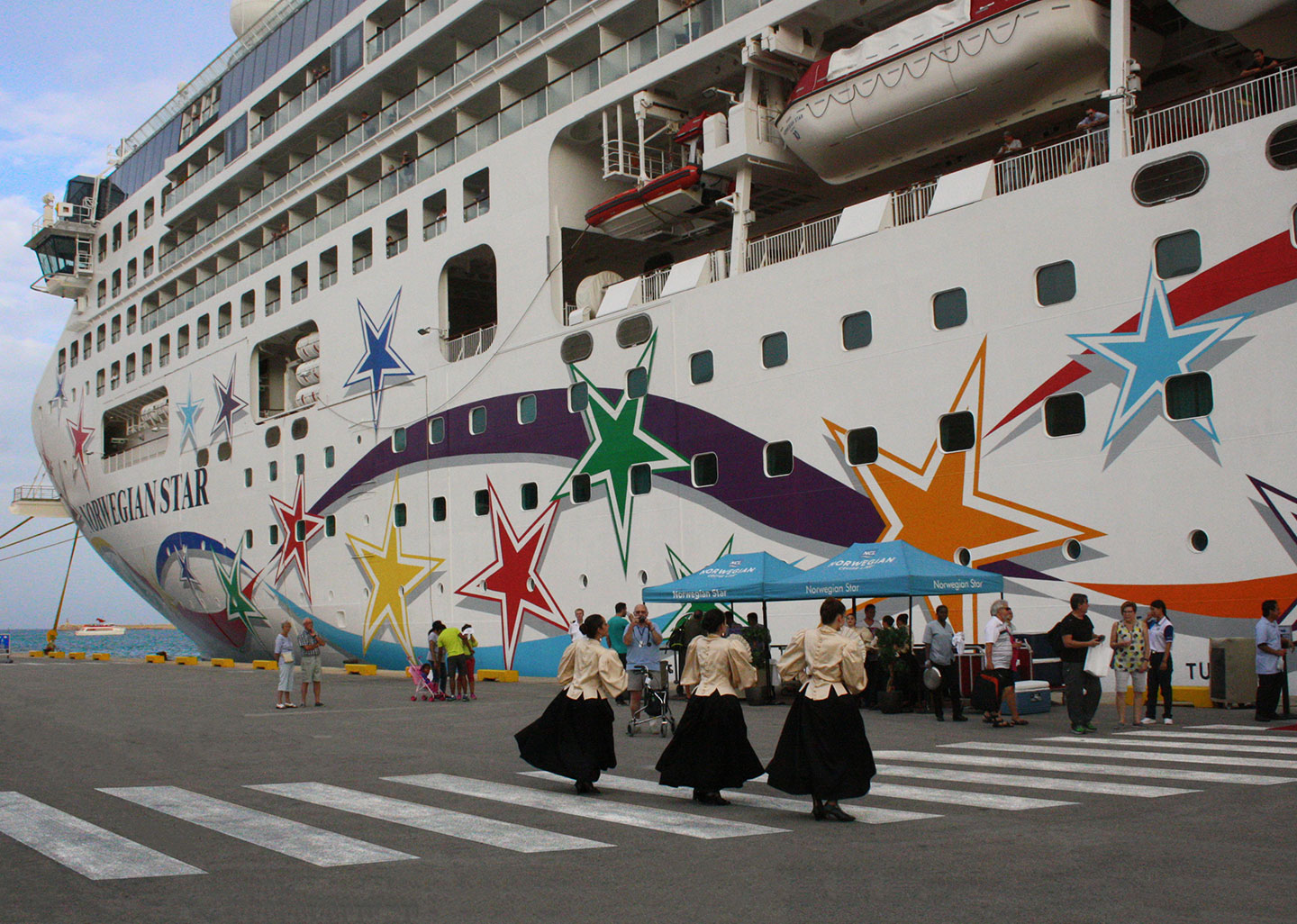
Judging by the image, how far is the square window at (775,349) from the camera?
17344 millimetres

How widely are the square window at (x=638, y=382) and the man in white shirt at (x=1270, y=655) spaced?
10134mm

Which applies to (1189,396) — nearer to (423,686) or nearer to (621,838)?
(621,838)

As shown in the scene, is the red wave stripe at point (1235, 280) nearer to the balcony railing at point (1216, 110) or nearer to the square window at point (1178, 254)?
the square window at point (1178, 254)

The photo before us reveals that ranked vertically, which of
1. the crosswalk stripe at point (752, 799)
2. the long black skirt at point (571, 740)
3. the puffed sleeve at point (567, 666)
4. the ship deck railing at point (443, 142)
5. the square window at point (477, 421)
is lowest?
the crosswalk stripe at point (752, 799)

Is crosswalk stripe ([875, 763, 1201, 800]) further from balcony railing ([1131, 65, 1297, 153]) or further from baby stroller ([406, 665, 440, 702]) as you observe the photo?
baby stroller ([406, 665, 440, 702])

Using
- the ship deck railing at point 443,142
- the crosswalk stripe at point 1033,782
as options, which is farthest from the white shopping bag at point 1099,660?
the ship deck railing at point 443,142

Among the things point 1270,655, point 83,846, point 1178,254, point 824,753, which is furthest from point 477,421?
point 83,846

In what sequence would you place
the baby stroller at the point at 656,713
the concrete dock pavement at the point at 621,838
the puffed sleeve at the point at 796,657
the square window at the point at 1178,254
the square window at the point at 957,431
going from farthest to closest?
the square window at the point at 957,431, the square window at the point at 1178,254, the baby stroller at the point at 656,713, the puffed sleeve at the point at 796,657, the concrete dock pavement at the point at 621,838

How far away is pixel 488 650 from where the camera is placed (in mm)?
22234

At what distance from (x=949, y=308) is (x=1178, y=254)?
300 cm

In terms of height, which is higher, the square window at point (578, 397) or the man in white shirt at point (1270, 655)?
the square window at point (578, 397)

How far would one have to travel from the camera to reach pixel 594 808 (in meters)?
7.80

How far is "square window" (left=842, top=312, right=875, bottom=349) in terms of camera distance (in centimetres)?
1625

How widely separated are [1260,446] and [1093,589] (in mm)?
2419
